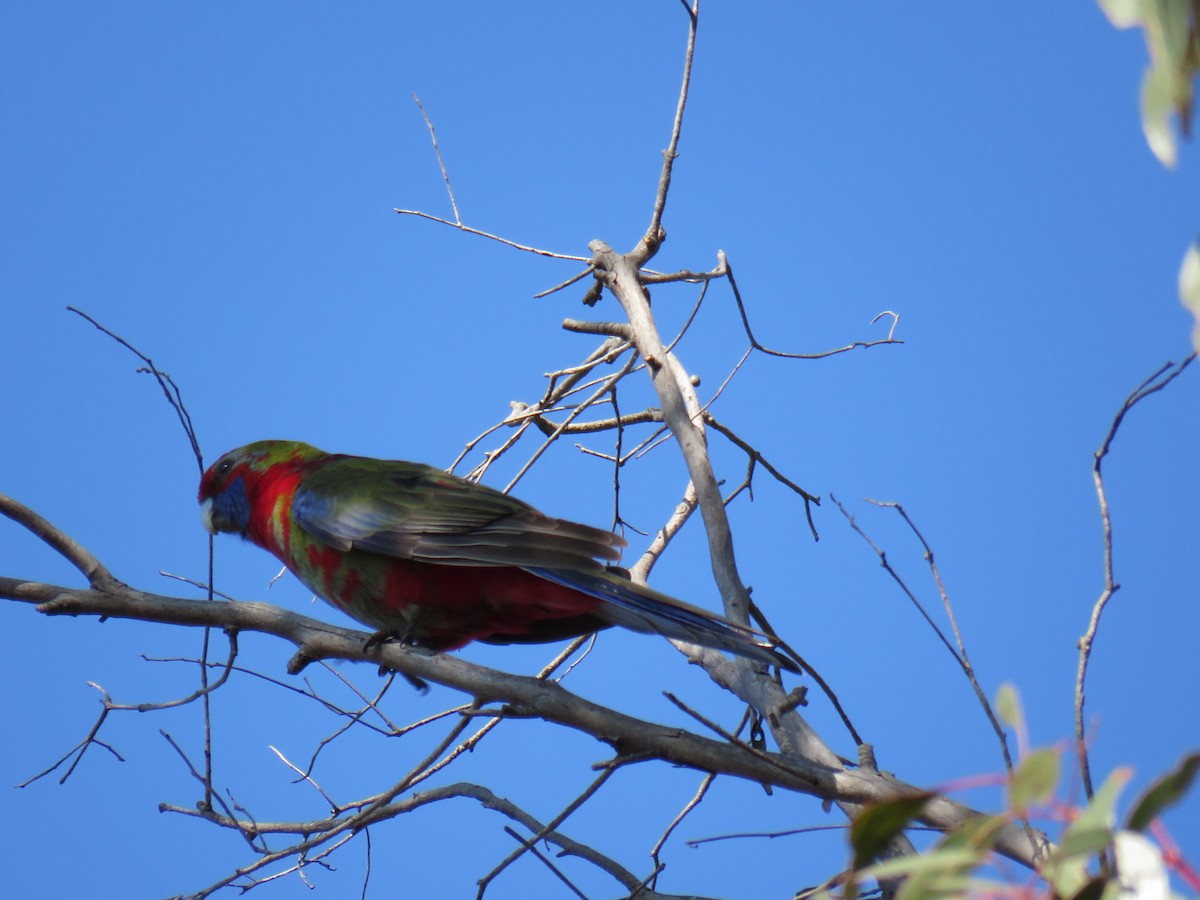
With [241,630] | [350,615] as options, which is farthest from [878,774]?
[350,615]

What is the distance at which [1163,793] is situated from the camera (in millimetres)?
884

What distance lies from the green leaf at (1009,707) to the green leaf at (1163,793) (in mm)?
167

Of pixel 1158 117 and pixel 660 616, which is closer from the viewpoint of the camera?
pixel 1158 117

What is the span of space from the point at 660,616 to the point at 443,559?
73 cm

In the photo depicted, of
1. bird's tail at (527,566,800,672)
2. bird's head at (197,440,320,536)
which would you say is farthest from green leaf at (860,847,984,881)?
bird's head at (197,440,320,536)

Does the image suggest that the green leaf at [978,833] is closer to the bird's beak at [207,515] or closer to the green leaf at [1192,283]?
the green leaf at [1192,283]

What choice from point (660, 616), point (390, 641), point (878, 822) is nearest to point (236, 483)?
point (390, 641)

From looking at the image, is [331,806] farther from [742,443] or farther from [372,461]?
[742,443]

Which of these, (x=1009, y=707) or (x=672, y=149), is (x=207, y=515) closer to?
(x=672, y=149)

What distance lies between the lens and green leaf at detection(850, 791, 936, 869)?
990mm

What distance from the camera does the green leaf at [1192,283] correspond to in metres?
0.89

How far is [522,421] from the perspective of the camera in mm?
3676

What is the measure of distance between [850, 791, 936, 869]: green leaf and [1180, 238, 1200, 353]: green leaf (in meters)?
0.45

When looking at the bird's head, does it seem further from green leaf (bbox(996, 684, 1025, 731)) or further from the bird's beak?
green leaf (bbox(996, 684, 1025, 731))
